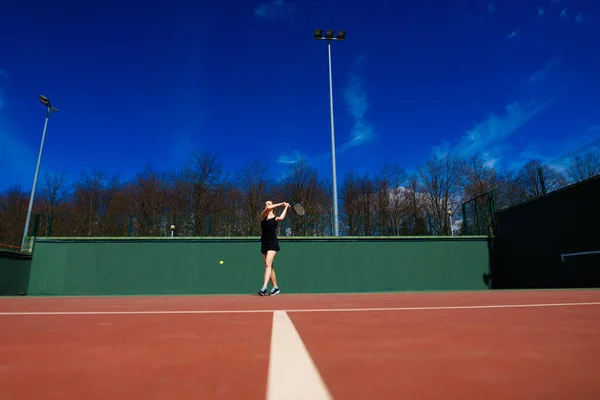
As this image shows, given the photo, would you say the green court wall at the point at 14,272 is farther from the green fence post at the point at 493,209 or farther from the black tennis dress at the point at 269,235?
the green fence post at the point at 493,209

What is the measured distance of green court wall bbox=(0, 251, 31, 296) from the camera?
32.6 ft

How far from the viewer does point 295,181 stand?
72.5ft

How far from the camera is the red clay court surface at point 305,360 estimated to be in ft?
2.92

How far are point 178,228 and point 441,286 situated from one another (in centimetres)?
1015

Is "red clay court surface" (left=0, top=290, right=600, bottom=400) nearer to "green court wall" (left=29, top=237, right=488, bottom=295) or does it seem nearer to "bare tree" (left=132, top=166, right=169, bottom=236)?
"green court wall" (left=29, top=237, right=488, bottom=295)

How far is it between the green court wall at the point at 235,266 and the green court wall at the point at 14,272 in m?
0.25

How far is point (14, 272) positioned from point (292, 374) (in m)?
12.9

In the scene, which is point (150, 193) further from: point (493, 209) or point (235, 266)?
point (493, 209)

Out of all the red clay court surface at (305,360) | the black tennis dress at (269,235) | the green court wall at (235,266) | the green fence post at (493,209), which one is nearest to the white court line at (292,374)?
the red clay court surface at (305,360)

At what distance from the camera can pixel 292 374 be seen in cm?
101

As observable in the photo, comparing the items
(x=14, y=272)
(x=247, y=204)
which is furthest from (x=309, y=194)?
(x=14, y=272)

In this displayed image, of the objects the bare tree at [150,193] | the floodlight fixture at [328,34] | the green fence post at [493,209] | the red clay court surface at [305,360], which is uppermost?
the floodlight fixture at [328,34]

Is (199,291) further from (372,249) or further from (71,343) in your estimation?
(71,343)

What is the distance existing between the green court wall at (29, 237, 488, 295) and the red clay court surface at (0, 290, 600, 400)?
8948 millimetres
